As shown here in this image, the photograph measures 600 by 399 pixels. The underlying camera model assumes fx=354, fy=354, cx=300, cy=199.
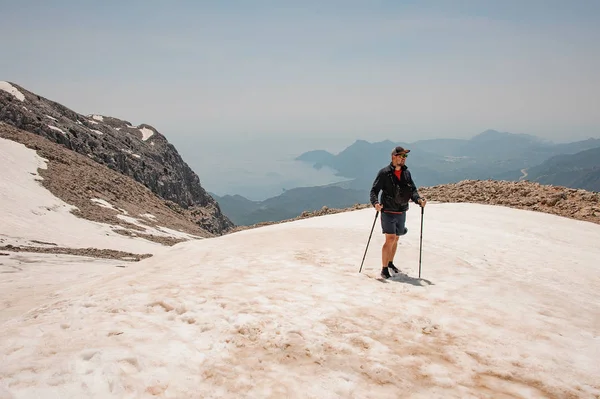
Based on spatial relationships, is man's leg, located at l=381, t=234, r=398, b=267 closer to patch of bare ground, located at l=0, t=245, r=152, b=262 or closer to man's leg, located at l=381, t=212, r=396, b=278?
man's leg, located at l=381, t=212, r=396, b=278

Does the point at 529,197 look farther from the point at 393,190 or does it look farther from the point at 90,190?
the point at 90,190

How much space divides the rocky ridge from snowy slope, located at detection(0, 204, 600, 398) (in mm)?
69125

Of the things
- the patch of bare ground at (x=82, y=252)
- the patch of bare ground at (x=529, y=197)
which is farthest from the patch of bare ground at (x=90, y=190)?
the patch of bare ground at (x=529, y=197)

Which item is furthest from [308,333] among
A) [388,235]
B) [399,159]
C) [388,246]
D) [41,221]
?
[41,221]

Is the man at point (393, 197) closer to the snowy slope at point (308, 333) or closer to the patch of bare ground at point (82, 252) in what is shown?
the snowy slope at point (308, 333)

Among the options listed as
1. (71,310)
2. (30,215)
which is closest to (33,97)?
(30,215)

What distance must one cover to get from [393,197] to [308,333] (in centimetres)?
536

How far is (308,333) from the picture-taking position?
22.5ft

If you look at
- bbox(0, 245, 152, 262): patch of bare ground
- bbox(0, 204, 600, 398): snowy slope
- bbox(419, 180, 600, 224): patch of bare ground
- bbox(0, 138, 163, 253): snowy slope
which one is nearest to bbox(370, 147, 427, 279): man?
bbox(0, 204, 600, 398): snowy slope

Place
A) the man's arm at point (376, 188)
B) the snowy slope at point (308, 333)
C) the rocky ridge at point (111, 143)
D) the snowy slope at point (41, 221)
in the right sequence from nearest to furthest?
the snowy slope at point (308, 333)
the man's arm at point (376, 188)
the snowy slope at point (41, 221)
the rocky ridge at point (111, 143)

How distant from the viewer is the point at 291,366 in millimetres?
5742

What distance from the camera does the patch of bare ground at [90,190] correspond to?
1512 inches

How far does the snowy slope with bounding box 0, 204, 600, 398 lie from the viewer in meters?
5.15

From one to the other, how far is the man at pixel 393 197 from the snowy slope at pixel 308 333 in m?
1.20
